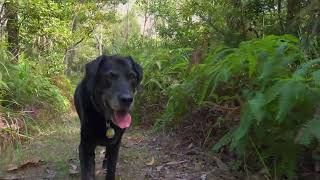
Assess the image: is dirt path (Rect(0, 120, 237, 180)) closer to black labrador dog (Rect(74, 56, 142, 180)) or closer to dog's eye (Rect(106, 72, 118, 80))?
black labrador dog (Rect(74, 56, 142, 180))

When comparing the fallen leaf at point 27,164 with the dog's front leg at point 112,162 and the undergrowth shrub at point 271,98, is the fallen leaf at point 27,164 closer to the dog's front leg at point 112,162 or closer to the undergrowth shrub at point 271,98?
the dog's front leg at point 112,162

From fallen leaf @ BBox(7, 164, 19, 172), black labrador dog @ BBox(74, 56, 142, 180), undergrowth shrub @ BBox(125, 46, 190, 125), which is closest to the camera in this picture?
black labrador dog @ BBox(74, 56, 142, 180)

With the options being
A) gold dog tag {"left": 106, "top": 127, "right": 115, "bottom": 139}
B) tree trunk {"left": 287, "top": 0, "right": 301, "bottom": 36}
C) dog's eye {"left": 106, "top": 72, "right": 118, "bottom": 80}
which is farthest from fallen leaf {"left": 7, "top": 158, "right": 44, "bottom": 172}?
tree trunk {"left": 287, "top": 0, "right": 301, "bottom": 36}

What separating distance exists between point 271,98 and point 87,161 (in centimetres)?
203

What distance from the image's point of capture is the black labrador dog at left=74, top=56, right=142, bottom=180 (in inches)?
178

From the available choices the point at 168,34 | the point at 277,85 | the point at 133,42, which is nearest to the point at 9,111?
the point at 277,85

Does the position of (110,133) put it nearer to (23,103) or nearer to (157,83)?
(157,83)

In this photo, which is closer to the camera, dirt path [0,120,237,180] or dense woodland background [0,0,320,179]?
dense woodland background [0,0,320,179]

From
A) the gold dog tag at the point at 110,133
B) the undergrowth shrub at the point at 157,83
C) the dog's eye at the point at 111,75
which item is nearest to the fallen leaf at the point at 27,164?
the gold dog tag at the point at 110,133

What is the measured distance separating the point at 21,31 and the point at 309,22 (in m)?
10.3

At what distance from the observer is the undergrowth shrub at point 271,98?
385 cm

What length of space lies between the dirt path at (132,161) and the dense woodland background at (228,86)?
0.74 ft

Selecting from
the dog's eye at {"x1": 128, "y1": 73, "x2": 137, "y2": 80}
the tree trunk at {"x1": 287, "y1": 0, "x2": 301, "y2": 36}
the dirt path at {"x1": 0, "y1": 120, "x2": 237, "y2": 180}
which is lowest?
the dirt path at {"x1": 0, "y1": 120, "x2": 237, "y2": 180}

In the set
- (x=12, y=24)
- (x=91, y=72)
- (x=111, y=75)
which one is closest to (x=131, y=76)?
(x=111, y=75)
